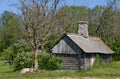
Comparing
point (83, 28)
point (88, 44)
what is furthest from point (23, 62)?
point (83, 28)

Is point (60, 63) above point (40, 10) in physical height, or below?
below

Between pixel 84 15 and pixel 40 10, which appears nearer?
pixel 40 10

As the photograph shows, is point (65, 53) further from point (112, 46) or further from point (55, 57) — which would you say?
point (112, 46)

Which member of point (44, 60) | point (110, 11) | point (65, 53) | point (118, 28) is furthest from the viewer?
point (118, 28)

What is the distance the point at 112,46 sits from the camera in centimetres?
6469

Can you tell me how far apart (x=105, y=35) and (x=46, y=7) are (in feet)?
147

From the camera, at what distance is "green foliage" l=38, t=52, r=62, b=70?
4356 cm

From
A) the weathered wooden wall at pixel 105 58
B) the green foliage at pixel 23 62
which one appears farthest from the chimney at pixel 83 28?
the green foliage at pixel 23 62

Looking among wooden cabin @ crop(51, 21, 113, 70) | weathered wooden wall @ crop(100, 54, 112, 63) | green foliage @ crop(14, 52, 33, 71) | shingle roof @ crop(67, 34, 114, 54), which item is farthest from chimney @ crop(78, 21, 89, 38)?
green foliage @ crop(14, 52, 33, 71)

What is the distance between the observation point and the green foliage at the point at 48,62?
143 feet

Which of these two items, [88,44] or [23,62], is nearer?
[23,62]

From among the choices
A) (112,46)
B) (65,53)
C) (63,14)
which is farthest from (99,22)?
(65,53)

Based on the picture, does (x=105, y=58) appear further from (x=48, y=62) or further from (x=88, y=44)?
(x=48, y=62)

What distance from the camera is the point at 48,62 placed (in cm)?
4384
